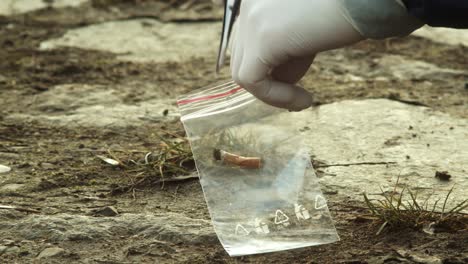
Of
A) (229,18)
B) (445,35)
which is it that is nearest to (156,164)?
(229,18)

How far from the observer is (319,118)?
2.34 meters

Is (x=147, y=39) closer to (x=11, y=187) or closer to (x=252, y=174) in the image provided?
(x=11, y=187)

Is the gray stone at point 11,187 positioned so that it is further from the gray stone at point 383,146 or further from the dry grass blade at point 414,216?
the dry grass blade at point 414,216

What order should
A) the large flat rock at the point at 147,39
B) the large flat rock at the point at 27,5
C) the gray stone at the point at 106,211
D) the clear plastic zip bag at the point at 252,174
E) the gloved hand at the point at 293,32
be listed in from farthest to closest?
the large flat rock at the point at 27,5 → the large flat rock at the point at 147,39 → the gray stone at the point at 106,211 → the clear plastic zip bag at the point at 252,174 → the gloved hand at the point at 293,32

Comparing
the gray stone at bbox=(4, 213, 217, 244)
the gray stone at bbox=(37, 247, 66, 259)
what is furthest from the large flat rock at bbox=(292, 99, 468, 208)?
the gray stone at bbox=(37, 247, 66, 259)

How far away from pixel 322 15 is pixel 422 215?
0.43m

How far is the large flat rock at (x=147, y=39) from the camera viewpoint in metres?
2.94

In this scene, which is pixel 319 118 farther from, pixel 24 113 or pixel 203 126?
pixel 24 113

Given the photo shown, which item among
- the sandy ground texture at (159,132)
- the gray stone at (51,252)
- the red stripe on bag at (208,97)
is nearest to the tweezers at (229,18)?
the red stripe on bag at (208,97)

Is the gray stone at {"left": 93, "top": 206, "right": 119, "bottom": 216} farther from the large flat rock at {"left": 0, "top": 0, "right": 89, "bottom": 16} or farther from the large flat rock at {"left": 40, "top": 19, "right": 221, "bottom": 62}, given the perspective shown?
the large flat rock at {"left": 0, "top": 0, "right": 89, "bottom": 16}

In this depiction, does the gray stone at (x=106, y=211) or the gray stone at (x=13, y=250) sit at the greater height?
the gray stone at (x=13, y=250)

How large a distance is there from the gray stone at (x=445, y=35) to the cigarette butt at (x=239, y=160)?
1.38 m

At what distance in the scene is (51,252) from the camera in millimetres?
1582

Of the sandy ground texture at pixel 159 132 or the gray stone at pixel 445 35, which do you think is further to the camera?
the gray stone at pixel 445 35
